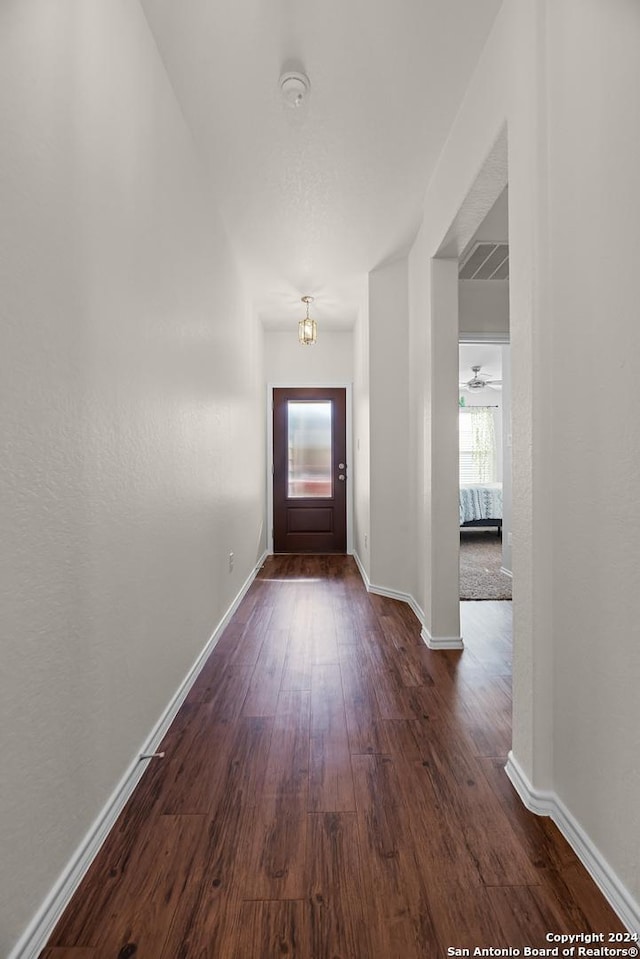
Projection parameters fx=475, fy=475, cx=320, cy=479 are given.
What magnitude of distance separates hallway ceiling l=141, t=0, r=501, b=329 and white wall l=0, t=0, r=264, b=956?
0.21 m

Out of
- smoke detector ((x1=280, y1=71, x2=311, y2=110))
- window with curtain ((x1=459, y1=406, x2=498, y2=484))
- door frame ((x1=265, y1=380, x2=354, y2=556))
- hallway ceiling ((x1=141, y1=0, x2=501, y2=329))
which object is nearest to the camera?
hallway ceiling ((x1=141, y1=0, x2=501, y2=329))

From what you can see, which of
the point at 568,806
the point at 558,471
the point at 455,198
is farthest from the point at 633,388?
the point at 455,198

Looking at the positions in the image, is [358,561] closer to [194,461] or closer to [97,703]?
[194,461]

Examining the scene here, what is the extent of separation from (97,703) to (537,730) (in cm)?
127

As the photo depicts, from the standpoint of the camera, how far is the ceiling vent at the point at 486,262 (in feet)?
10.9

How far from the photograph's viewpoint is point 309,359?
18.3 ft

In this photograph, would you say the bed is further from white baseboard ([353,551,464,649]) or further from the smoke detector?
the smoke detector

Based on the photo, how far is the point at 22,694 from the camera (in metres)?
0.99

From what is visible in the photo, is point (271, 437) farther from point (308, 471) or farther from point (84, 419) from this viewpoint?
point (84, 419)

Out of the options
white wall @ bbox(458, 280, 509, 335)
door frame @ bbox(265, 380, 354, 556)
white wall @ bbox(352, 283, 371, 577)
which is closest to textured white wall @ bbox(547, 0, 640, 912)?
white wall @ bbox(352, 283, 371, 577)

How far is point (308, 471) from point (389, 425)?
2026mm

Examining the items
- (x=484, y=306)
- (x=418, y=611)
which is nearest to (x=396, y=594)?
(x=418, y=611)

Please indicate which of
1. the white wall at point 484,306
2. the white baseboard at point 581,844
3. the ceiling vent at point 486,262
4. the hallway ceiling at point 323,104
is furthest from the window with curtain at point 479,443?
the white baseboard at point 581,844

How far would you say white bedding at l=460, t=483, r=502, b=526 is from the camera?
22.0 feet
